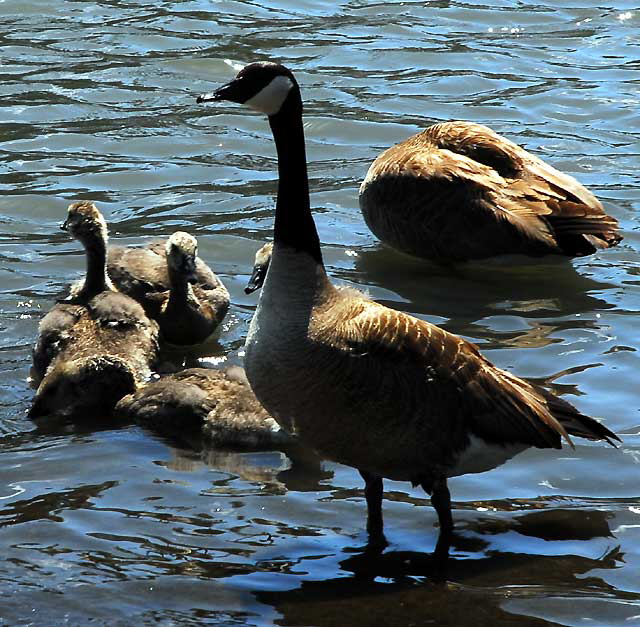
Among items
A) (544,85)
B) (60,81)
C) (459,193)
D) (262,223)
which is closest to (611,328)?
(459,193)

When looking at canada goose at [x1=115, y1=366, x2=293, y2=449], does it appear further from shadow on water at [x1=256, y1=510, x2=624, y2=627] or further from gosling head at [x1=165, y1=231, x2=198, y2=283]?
shadow on water at [x1=256, y1=510, x2=624, y2=627]

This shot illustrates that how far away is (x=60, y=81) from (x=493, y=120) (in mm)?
5035

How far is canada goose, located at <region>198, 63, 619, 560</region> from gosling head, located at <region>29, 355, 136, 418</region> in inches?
82.9

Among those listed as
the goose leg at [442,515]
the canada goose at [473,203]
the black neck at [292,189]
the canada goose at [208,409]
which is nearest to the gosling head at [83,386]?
the canada goose at [208,409]

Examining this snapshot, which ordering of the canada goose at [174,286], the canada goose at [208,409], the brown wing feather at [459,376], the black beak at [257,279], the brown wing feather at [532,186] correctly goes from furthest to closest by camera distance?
the brown wing feather at [532,186]
the canada goose at [174,286]
the black beak at [257,279]
the canada goose at [208,409]
the brown wing feather at [459,376]

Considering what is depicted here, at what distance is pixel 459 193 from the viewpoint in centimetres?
1192

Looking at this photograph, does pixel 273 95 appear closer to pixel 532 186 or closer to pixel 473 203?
pixel 473 203

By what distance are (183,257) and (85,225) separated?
788 mm

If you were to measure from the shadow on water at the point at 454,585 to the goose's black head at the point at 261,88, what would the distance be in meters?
2.40

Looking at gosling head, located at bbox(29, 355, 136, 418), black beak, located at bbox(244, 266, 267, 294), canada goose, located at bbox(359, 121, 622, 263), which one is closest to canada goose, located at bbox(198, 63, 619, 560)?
gosling head, located at bbox(29, 355, 136, 418)

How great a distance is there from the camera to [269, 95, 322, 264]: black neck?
7.50 m

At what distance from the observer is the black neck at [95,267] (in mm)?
10250

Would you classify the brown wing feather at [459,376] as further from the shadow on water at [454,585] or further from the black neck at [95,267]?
the black neck at [95,267]

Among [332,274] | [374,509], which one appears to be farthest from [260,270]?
[374,509]
